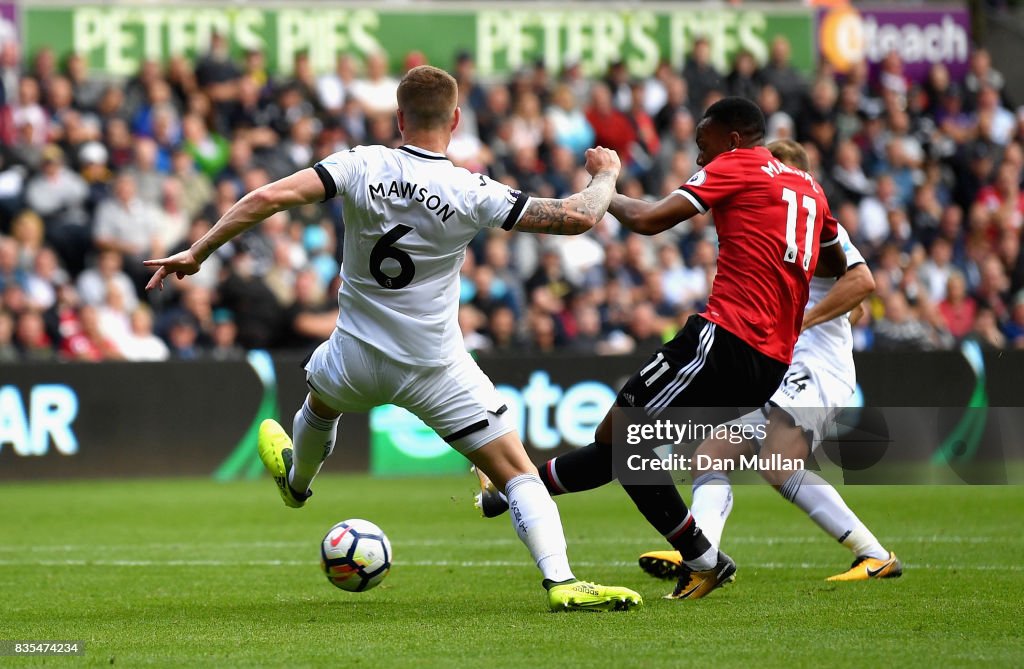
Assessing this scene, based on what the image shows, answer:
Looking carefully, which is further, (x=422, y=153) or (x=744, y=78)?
(x=744, y=78)

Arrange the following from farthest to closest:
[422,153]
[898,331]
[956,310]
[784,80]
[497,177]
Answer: [784,80] → [497,177] → [956,310] → [898,331] → [422,153]

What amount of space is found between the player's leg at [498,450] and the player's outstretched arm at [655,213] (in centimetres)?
101

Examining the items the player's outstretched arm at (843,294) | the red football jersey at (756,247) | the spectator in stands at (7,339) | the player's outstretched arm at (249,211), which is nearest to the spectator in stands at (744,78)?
the spectator in stands at (7,339)

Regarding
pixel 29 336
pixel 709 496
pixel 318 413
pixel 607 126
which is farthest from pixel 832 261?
pixel 607 126

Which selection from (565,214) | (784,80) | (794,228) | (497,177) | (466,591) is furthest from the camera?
(784,80)

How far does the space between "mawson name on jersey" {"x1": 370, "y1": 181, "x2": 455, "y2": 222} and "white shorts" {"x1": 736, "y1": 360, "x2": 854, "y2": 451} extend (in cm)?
268

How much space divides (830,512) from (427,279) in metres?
2.83

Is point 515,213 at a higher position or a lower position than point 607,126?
higher

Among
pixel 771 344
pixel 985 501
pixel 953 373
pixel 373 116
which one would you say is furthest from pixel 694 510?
pixel 373 116

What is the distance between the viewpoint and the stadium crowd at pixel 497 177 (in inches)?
634

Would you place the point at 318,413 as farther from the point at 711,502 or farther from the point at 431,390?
the point at 711,502

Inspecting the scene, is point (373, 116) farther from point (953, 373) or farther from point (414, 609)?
point (414, 609)

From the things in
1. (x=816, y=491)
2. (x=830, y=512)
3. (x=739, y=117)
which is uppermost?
(x=739, y=117)

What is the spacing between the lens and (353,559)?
732 cm
